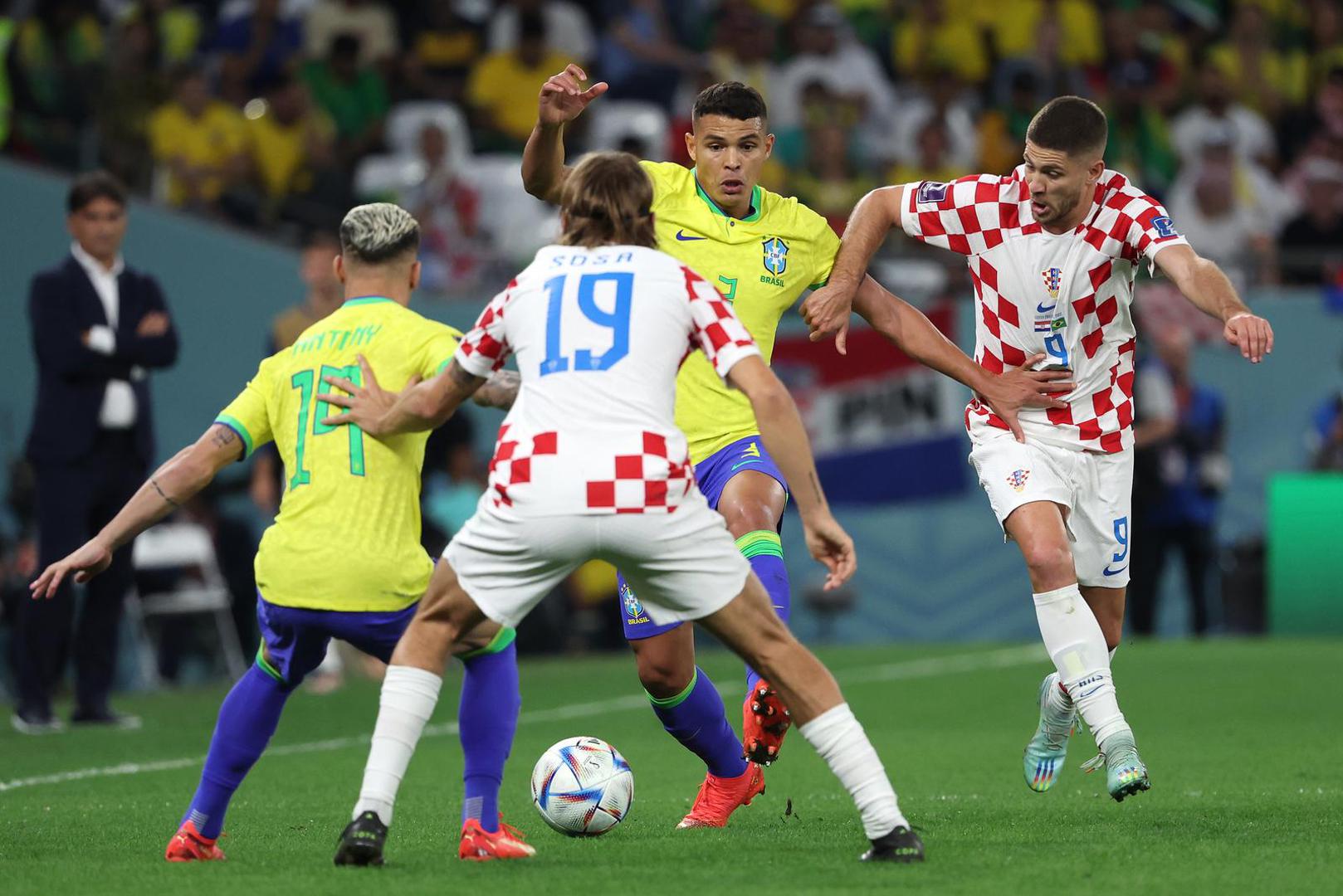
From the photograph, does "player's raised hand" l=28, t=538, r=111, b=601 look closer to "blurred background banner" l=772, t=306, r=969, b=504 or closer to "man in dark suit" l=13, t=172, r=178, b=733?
"man in dark suit" l=13, t=172, r=178, b=733

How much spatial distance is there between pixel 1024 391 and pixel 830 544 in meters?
2.28

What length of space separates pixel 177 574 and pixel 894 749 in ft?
22.8

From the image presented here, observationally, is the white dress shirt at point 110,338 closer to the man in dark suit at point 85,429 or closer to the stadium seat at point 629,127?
the man in dark suit at point 85,429

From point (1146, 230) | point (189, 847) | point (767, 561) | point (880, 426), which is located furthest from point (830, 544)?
point (880, 426)

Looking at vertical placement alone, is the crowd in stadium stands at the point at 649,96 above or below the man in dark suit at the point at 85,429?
above

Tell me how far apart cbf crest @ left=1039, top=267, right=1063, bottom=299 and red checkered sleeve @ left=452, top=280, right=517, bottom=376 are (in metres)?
2.52

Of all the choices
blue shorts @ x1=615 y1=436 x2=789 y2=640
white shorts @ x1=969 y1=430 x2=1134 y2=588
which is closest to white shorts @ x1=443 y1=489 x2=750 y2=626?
blue shorts @ x1=615 y1=436 x2=789 y2=640

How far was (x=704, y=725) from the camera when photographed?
280 inches

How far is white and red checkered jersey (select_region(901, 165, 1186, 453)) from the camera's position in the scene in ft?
24.5

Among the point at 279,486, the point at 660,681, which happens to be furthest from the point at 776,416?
the point at 279,486

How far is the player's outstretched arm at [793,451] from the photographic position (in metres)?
5.52

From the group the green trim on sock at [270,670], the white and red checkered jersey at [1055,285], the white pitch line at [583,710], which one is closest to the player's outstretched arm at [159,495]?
the green trim on sock at [270,670]

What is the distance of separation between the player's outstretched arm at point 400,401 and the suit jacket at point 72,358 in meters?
5.62

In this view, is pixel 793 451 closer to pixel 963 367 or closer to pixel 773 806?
pixel 963 367
